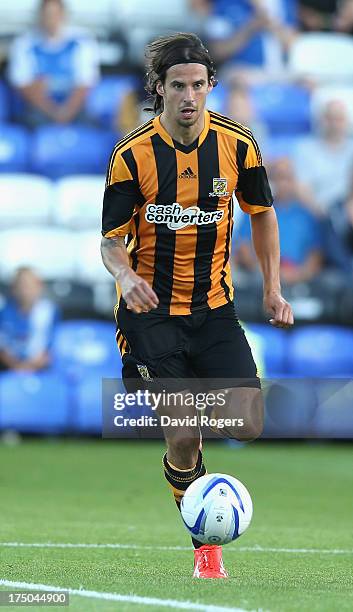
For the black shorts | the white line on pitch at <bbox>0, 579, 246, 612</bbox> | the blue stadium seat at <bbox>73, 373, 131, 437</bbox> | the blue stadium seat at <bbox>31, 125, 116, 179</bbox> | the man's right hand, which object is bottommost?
the blue stadium seat at <bbox>73, 373, 131, 437</bbox>

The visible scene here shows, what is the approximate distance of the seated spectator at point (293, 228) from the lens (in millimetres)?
13305

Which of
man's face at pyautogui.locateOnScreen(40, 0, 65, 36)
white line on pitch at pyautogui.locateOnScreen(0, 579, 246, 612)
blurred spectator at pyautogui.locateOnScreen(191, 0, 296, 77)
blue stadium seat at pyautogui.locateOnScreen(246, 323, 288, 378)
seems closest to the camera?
white line on pitch at pyautogui.locateOnScreen(0, 579, 246, 612)

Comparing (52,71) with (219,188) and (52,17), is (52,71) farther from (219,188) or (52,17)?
(219,188)

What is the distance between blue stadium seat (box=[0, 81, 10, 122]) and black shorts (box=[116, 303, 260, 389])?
9.45 m

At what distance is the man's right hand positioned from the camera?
5.12m

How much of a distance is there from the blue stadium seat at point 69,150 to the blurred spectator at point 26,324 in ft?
6.94

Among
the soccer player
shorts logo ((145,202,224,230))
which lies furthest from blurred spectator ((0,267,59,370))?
shorts logo ((145,202,224,230))

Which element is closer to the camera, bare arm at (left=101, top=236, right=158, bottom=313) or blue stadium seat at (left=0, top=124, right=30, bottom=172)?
bare arm at (left=101, top=236, right=158, bottom=313)

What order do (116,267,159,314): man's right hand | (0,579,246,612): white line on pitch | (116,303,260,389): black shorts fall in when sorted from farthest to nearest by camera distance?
1. (116,303,260,389): black shorts
2. (116,267,159,314): man's right hand
3. (0,579,246,612): white line on pitch

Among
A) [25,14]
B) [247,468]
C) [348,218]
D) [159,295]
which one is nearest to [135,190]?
[159,295]

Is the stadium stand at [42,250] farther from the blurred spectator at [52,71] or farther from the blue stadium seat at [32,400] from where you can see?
the blurred spectator at [52,71]

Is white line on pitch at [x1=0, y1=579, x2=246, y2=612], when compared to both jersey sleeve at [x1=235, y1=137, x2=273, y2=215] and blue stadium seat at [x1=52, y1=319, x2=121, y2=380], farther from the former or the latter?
blue stadium seat at [x1=52, y1=319, x2=121, y2=380]

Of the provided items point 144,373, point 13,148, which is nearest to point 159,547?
point 144,373

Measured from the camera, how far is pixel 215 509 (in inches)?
205
